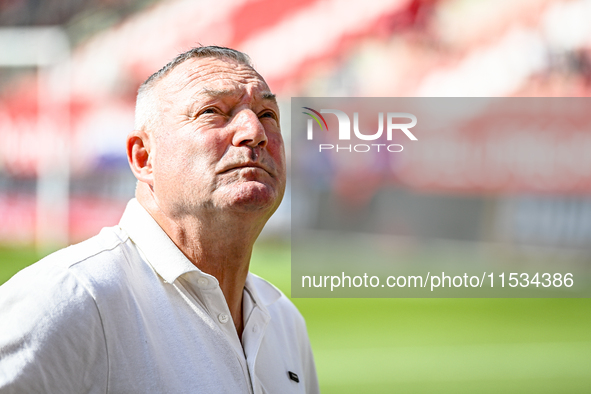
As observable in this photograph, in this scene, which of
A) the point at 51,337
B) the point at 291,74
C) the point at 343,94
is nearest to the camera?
the point at 51,337

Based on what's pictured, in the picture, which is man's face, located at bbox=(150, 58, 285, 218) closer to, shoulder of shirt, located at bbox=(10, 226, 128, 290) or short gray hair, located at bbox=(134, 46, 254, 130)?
short gray hair, located at bbox=(134, 46, 254, 130)

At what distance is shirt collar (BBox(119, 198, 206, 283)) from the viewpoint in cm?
116

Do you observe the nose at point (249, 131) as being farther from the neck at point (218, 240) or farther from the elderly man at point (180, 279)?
the neck at point (218, 240)

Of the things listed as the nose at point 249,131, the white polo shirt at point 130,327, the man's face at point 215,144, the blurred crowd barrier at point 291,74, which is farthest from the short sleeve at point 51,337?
the blurred crowd barrier at point 291,74

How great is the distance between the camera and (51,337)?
0.95m

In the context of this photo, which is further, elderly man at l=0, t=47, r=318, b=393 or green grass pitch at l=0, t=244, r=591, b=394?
green grass pitch at l=0, t=244, r=591, b=394

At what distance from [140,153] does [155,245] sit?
0.85ft

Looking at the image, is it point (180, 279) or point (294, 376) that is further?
point (294, 376)

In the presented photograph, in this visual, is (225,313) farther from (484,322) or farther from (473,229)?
(473,229)

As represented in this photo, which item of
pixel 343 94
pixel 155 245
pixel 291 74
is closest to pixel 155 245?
pixel 155 245

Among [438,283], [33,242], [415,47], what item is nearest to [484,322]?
[438,283]

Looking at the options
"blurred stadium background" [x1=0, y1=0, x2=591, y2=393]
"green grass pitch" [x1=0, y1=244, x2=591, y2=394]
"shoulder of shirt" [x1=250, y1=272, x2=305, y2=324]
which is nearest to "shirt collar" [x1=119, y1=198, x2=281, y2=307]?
"shoulder of shirt" [x1=250, y1=272, x2=305, y2=324]

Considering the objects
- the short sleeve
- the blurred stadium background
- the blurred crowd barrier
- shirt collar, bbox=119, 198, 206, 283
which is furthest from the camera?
the blurred crowd barrier

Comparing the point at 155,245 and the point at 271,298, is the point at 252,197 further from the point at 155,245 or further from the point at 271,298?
the point at 271,298
